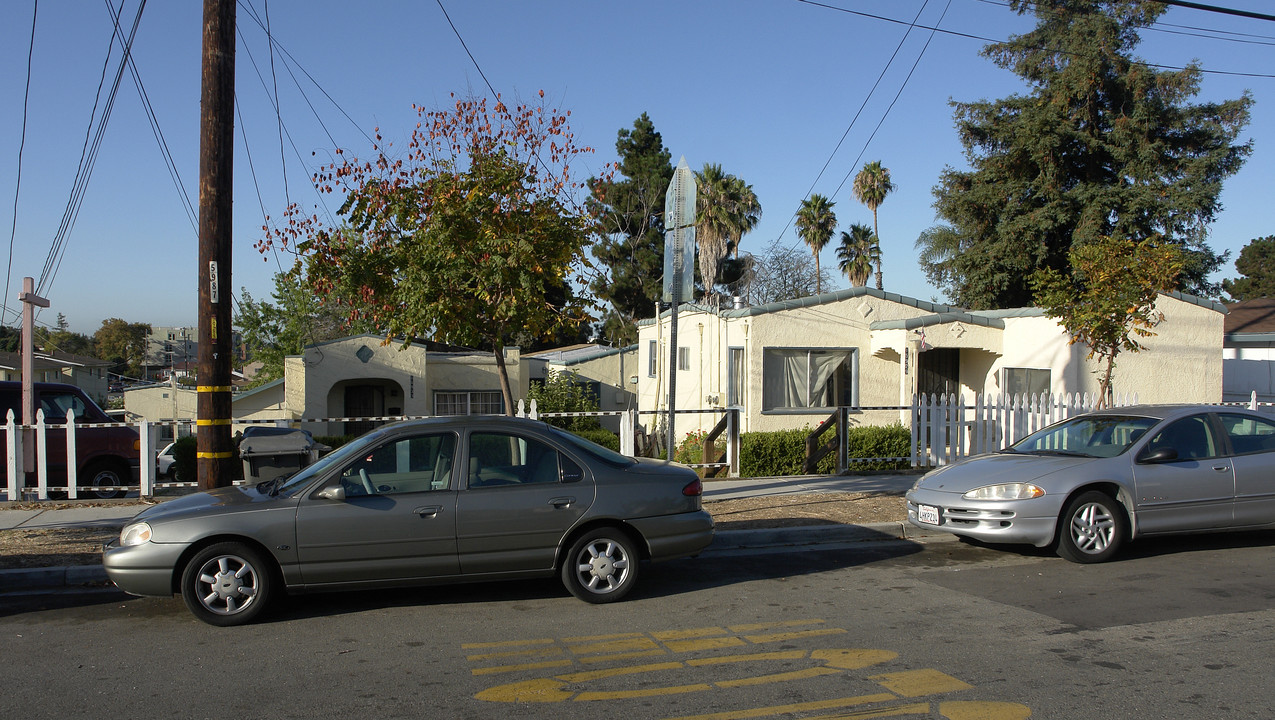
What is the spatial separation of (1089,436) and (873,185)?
35.8m

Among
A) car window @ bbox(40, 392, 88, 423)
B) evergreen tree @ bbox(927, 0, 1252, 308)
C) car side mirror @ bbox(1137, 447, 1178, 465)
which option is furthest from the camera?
evergreen tree @ bbox(927, 0, 1252, 308)

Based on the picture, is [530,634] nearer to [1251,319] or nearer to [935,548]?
[935,548]

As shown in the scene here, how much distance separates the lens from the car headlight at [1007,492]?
8.00m

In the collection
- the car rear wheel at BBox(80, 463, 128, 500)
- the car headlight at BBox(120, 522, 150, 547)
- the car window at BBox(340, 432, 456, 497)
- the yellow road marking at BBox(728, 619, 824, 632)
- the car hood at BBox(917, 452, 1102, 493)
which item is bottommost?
the yellow road marking at BBox(728, 619, 824, 632)

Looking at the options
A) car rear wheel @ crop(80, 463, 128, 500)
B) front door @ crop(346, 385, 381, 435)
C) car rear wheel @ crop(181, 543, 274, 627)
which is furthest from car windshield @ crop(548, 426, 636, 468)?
front door @ crop(346, 385, 381, 435)

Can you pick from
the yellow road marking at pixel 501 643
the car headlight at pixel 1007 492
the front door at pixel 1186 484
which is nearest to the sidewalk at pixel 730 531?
the car headlight at pixel 1007 492

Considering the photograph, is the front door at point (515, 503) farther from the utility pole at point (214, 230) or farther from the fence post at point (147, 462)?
the fence post at point (147, 462)

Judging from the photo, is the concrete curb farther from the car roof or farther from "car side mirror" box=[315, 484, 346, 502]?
"car side mirror" box=[315, 484, 346, 502]

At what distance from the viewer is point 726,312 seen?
59.9ft

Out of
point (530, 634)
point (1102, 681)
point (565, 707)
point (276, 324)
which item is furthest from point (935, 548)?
point (276, 324)

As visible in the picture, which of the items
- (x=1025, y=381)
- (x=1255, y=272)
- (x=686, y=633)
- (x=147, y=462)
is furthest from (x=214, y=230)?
(x=1255, y=272)

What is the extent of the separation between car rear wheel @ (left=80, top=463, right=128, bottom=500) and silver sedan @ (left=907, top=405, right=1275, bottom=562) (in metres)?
10.9

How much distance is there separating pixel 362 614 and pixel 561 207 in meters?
6.43

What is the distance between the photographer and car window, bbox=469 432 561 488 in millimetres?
6663
